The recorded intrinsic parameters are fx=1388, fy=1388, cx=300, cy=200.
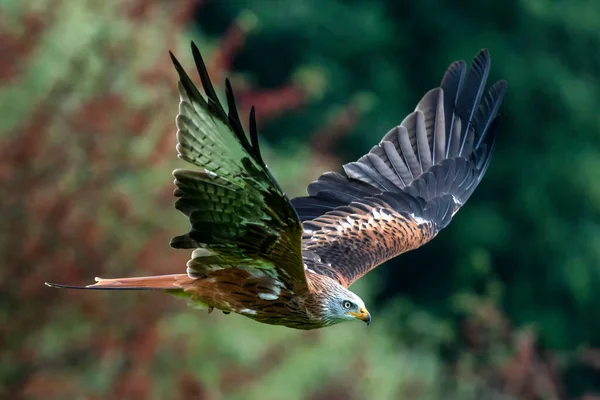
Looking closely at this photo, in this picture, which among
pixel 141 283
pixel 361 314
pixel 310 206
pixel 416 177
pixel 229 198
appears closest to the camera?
pixel 229 198

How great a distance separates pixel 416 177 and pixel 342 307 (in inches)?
83.3

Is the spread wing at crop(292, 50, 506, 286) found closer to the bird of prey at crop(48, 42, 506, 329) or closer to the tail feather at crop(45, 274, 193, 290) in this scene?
the bird of prey at crop(48, 42, 506, 329)

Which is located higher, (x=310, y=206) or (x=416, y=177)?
(x=416, y=177)

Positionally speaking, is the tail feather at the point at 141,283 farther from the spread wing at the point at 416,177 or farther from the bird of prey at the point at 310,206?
the spread wing at the point at 416,177

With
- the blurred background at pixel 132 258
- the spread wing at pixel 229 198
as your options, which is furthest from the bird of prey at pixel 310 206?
the blurred background at pixel 132 258

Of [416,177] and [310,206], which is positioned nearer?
[310,206]

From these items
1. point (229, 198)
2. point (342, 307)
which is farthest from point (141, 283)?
point (342, 307)

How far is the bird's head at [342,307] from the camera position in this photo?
6.97 meters

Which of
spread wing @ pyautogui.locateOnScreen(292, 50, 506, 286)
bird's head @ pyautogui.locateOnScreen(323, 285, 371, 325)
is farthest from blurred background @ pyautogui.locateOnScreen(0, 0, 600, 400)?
bird's head @ pyautogui.locateOnScreen(323, 285, 371, 325)

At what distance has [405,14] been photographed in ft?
96.2

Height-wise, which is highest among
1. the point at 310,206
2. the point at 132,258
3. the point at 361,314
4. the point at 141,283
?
the point at 132,258

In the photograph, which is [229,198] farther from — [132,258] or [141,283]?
[132,258]

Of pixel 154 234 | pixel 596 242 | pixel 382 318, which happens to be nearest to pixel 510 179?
pixel 596 242

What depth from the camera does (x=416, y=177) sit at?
29.2ft
